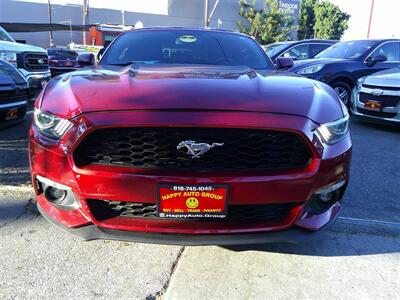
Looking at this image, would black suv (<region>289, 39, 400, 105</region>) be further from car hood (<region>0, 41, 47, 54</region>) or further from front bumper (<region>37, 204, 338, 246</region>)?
front bumper (<region>37, 204, 338, 246</region>)

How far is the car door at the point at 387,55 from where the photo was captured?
8.57 metres

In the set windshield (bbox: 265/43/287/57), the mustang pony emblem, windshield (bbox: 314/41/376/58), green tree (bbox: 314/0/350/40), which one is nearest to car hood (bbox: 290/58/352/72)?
windshield (bbox: 314/41/376/58)

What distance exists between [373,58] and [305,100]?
686 cm

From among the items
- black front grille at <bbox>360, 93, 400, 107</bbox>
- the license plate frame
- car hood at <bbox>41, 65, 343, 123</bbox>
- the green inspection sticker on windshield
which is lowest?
the license plate frame

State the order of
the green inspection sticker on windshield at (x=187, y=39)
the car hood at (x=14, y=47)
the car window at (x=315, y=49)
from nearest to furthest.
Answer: the green inspection sticker on windshield at (x=187, y=39)
the car hood at (x=14, y=47)
the car window at (x=315, y=49)

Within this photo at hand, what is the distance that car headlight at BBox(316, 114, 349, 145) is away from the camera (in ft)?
7.68

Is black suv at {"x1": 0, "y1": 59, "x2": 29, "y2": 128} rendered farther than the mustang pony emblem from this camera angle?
Yes

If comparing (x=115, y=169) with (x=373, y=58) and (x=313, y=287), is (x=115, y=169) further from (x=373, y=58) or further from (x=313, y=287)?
(x=373, y=58)

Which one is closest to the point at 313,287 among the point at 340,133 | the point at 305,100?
the point at 340,133

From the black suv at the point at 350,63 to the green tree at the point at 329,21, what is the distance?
45.5 meters

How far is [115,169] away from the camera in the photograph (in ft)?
7.23

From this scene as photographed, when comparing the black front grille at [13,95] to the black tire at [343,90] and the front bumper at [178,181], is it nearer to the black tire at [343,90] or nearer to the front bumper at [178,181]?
the front bumper at [178,181]

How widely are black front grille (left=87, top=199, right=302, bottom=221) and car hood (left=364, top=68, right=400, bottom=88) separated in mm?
5185

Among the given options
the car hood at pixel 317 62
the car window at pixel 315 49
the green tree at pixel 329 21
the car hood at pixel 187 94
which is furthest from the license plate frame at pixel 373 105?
the green tree at pixel 329 21
